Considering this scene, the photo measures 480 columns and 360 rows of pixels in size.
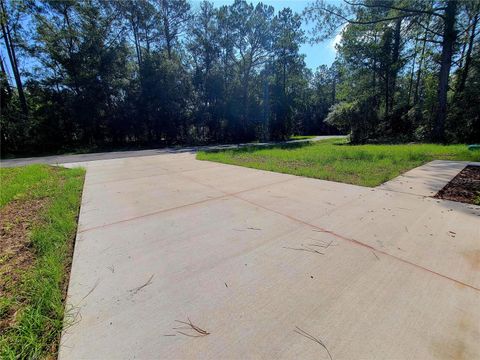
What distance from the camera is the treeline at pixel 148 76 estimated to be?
17.2 metres

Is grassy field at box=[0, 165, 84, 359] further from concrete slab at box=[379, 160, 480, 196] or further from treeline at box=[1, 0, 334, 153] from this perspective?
treeline at box=[1, 0, 334, 153]

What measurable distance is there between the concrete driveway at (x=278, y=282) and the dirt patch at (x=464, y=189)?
0.37 metres

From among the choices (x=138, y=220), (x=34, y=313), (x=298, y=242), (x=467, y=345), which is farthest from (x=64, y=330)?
(x=467, y=345)

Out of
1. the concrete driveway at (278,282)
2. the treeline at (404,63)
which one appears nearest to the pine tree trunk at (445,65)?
the treeline at (404,63)

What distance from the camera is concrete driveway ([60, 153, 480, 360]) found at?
4.28 ft

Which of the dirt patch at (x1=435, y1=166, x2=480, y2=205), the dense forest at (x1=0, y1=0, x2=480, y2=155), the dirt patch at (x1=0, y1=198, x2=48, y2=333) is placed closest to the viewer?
the dirt patch at (x1=0, y1=198, x2=48, y2=333)

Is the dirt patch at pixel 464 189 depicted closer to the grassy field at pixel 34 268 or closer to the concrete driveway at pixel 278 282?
the concrete driveway at pixel 278 282

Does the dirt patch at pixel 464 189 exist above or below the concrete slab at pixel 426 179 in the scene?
below

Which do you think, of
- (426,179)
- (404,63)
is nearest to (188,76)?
(404,63)

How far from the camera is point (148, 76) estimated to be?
18.7 m

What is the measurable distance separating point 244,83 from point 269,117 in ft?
13.7

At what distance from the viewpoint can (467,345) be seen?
1.25m

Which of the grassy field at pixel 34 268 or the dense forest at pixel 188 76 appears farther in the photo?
the dense forest at pixel 188 76

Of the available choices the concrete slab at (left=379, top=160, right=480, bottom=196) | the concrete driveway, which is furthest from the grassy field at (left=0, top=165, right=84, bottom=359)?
the concrete slab at (left=379, top=160, right=480, bottom=196)
